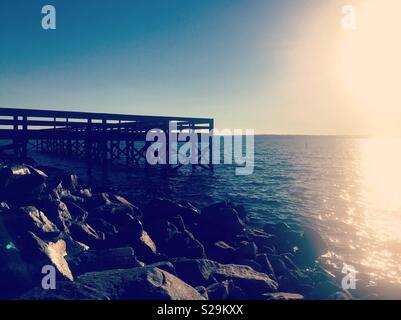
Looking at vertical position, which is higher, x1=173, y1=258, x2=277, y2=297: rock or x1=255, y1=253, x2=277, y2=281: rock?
x1=173, y1=258, x2=277, y2=297: rock

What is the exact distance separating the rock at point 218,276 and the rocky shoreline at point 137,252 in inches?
1.0

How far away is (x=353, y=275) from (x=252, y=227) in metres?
5.16

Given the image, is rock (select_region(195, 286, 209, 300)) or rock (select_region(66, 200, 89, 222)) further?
rock (select_region(66, 200, 89, 222))

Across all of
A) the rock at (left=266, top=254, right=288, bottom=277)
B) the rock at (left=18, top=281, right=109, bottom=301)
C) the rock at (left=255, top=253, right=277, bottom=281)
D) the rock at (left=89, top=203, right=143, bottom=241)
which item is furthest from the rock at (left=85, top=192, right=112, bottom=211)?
the rock at (left=18, top=281, right=109, bottom=301)

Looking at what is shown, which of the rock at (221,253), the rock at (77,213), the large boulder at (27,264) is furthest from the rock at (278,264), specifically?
the large boulder at (27,264)

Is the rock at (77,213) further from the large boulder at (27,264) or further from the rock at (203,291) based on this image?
the rock at (203,291)

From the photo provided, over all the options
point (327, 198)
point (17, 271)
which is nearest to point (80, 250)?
point (17, 271)

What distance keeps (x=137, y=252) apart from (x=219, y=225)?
177 inches

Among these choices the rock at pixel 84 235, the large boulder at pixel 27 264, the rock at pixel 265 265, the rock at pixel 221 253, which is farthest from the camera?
the rock at pixel 221 253

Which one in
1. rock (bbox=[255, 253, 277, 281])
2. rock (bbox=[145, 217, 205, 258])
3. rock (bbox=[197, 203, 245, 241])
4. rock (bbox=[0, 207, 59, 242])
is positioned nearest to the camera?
rock (bbox=[0, 207, 59, 242])

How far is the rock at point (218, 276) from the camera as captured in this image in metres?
7.50

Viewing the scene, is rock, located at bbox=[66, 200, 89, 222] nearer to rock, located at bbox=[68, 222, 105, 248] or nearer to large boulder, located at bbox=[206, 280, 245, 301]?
rock, located at bbox=[68, 222, 105, 248]

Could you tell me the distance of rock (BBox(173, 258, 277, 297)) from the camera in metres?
7.50

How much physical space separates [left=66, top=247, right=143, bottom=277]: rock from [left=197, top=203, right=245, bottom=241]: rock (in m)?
4.95
